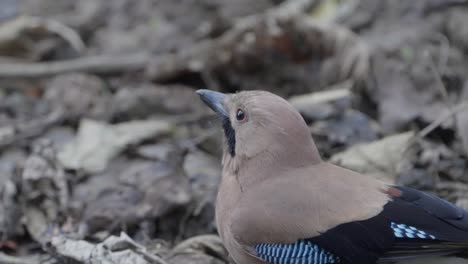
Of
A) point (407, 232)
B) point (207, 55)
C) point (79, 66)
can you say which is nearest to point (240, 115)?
point (407, 232)

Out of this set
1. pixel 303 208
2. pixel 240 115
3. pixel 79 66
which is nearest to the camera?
pixel 303 208

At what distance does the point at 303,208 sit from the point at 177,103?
285cm

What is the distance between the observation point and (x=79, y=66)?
290 inches

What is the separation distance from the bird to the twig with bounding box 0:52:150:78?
3.00m

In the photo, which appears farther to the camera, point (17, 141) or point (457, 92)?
point (457, 92)

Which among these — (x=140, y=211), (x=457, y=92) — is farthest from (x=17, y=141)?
(x=457, y=92)

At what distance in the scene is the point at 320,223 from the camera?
3990 millimetres

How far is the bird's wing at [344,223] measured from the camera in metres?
3.92

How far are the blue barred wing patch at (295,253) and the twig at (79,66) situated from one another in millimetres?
3662

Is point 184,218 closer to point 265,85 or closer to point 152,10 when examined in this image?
point 265,85

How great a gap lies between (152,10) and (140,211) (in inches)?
141

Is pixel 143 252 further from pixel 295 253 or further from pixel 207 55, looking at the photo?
pixel 207 55

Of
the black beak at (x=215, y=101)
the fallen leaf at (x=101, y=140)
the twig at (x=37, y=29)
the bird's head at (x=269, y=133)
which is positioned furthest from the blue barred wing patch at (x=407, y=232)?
the twig at (x=37, y=29)

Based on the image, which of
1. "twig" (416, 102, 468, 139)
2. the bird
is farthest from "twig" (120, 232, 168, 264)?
"twig" (416, 102, 468, 139)
